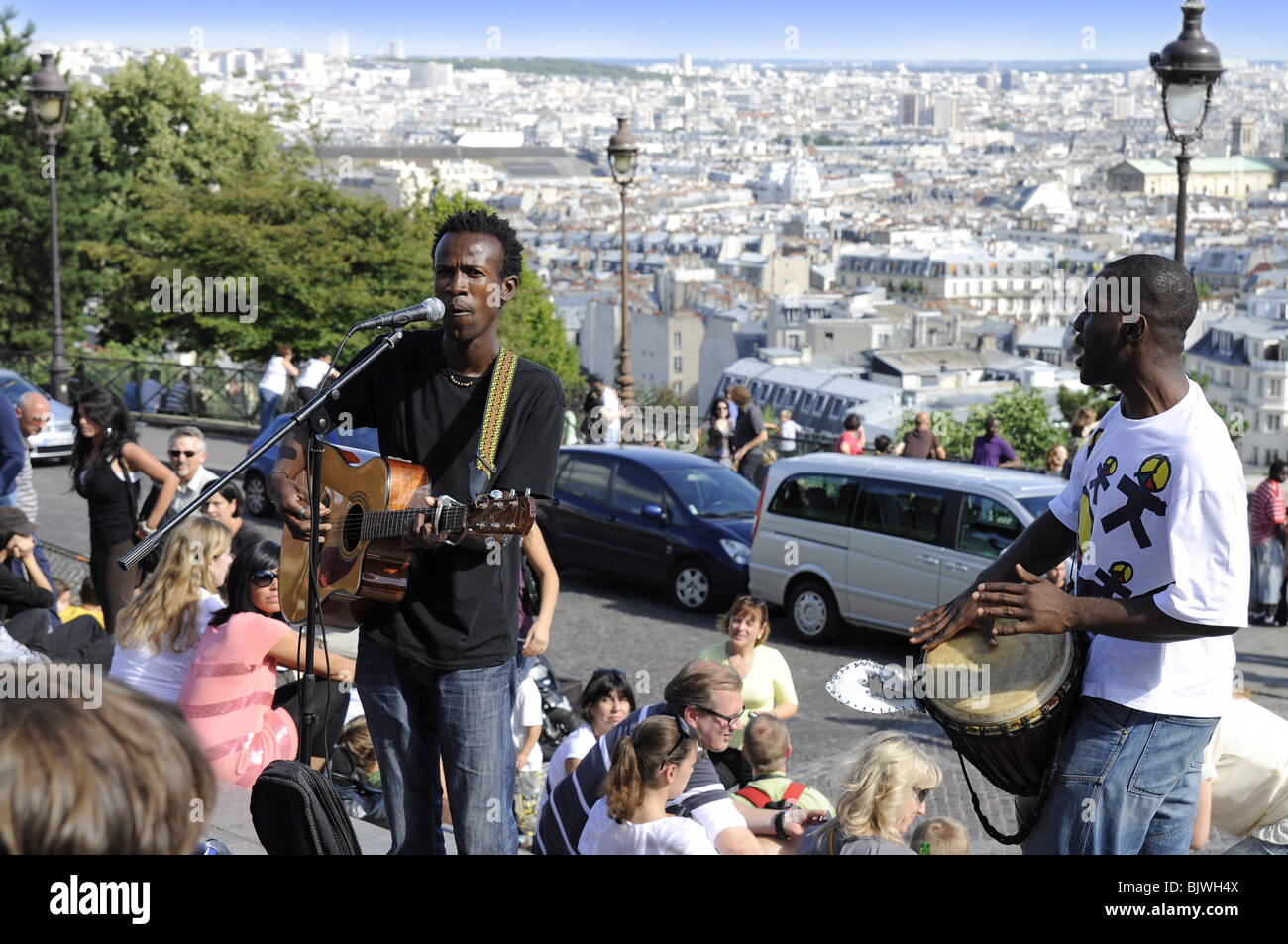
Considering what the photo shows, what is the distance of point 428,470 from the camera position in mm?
4445

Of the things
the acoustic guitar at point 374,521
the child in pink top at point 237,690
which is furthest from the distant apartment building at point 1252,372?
the acoustic guitar at point 374,521

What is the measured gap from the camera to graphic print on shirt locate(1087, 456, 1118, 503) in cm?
347

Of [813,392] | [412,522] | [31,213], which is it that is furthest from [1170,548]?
[813,392]

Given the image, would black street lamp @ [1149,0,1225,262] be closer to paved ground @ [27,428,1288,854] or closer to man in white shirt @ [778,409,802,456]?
paved ground @ [27,428,1288,854]

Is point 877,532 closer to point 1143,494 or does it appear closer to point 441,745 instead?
point 441,745

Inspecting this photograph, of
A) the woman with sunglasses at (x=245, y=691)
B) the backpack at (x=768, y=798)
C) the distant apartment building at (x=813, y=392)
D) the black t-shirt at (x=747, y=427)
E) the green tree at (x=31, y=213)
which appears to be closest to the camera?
the woman with sunglasses at (x=245, y=691)

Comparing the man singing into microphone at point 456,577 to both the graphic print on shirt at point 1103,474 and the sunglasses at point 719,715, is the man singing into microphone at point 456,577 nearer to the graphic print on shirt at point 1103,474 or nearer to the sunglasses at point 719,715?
the sunglasses at point 719,715

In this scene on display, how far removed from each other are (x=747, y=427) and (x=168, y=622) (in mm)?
11887

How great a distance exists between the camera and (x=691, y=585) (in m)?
→ 14.1

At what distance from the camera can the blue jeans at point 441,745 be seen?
441cm

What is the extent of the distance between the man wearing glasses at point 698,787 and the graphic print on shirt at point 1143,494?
2348 millimetres

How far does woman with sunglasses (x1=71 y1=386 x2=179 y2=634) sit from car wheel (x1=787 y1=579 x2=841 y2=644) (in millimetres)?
5757

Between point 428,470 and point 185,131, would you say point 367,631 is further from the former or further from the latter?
point 185,131
